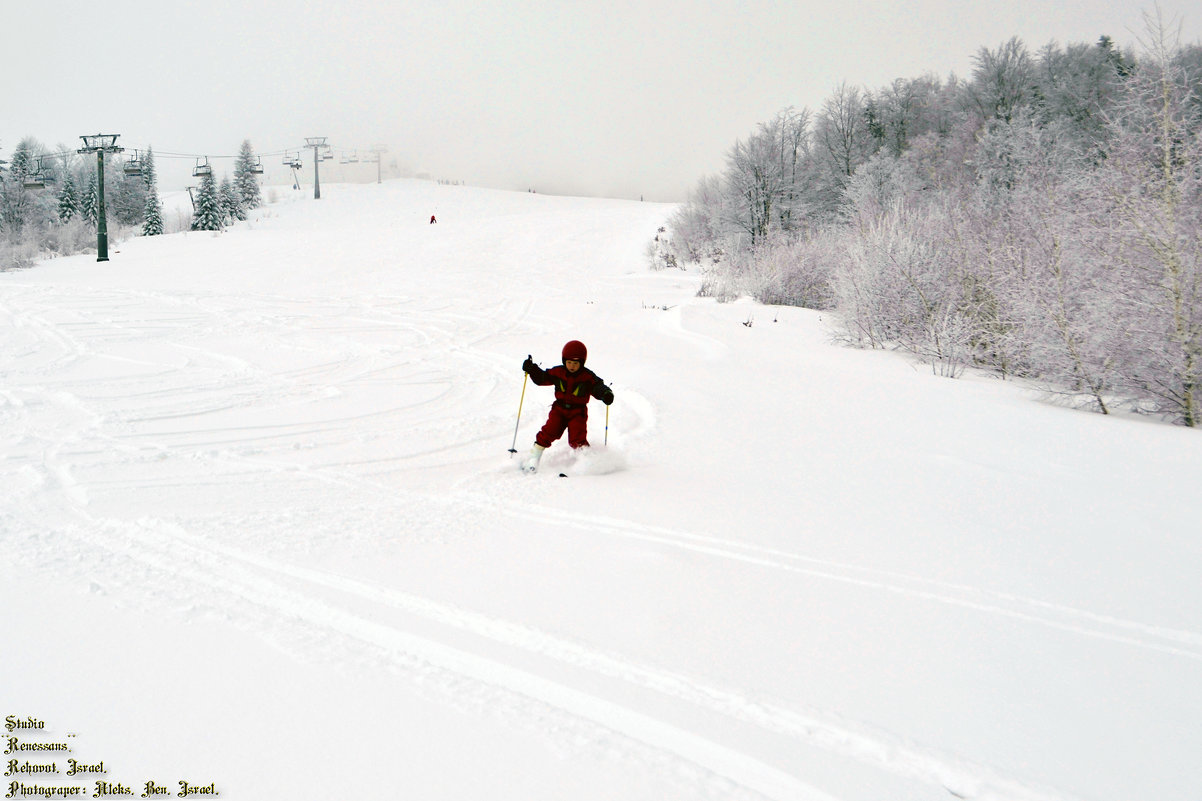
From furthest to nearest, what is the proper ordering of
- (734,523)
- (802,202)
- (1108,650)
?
(802,202) → (734,523) → (1108,650)

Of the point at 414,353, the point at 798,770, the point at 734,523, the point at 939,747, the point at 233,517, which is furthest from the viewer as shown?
the point at 414,353

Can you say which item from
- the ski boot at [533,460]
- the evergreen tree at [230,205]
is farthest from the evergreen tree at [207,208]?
the ski boot at [533,460]

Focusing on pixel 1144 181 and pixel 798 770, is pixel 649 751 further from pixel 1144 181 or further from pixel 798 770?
pixel 1144 181

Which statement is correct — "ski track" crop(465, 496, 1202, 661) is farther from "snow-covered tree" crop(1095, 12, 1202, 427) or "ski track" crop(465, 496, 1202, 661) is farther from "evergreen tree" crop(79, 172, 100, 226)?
"evergreen tree" crop(79, 172, 100, 226)

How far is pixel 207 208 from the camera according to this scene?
5228 cm

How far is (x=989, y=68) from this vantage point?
39.6 m

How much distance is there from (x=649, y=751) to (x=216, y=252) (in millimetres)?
32837

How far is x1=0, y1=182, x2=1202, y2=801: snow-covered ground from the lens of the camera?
2002 millimetres

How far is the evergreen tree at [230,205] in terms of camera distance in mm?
54472

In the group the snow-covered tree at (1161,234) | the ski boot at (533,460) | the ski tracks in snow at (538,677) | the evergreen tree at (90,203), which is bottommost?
the ski tracks in snow at (538,677)

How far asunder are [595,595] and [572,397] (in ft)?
8.14

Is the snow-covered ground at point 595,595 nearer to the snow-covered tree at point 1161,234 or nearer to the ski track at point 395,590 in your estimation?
the ski track at point 395,590

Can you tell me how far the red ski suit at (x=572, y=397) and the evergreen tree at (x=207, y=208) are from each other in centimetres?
5675

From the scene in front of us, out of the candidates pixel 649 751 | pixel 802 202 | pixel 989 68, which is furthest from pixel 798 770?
pixel 989 68
